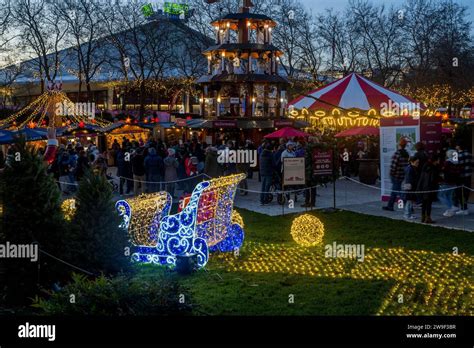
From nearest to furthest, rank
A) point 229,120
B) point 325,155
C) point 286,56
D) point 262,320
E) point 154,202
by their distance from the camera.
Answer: point 262,320, point 154,202, point 325,155, point 229,120, point 286,56

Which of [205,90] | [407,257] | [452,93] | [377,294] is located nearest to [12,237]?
[377,294]

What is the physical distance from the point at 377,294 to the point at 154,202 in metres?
3.96

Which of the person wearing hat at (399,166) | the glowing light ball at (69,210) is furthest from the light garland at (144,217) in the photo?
the person wearing hat at (399,166)

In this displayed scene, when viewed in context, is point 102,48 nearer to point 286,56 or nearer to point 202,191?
point 286,56

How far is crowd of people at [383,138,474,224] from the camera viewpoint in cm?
1291

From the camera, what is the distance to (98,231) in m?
7.55

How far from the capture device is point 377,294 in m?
7.75

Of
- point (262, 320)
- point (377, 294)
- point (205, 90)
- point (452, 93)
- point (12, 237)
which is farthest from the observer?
point (452, 93)

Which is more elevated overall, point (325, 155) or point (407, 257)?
point (325, 155)

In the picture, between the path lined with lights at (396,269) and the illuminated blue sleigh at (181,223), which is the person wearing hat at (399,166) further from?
the illuminated blue sleigh at (181,223)

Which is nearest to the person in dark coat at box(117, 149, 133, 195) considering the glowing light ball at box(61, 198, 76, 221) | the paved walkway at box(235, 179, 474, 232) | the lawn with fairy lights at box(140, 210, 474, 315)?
the paved walkway at box(235, 179, 474, 232)

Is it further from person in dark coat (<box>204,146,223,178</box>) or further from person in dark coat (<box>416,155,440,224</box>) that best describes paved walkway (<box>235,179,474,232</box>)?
person in dark coat (<box>204,146,223,178</box>)

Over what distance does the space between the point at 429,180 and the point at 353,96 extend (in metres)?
5.48

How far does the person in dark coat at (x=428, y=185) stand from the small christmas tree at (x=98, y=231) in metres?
7.66
